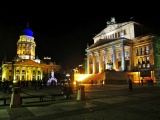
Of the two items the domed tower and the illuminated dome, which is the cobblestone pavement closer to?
the domed tower

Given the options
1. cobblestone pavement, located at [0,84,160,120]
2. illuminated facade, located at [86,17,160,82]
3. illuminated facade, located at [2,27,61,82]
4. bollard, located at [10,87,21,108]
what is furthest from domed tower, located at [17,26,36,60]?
bollard, located at [10,87,21,108]

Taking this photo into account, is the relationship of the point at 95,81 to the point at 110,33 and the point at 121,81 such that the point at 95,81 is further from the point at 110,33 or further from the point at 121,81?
the point at 110,33

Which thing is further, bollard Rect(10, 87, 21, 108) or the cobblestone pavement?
bollard Rect(10, 87, 21, 108)

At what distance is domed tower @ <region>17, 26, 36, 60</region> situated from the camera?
112 m

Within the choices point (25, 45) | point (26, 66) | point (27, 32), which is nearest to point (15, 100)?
point (26, 66)

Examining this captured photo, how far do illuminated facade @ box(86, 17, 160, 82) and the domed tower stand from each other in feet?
185

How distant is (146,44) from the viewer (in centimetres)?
5681

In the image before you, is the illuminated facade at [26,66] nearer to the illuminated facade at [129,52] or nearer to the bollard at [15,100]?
the illuminated facade at [129,52]

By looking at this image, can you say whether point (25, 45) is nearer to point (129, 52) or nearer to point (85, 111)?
point (129, 52)

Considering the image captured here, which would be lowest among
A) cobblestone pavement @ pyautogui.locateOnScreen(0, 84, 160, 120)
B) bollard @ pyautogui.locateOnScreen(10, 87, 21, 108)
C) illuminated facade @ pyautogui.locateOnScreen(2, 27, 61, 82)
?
cobblestone pavement @ pyautogui.locateOnScreen(0, 84, 160, 120)

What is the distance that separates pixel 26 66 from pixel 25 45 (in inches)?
615

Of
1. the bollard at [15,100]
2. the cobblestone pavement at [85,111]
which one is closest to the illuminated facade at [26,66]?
the bollard at [15,100]

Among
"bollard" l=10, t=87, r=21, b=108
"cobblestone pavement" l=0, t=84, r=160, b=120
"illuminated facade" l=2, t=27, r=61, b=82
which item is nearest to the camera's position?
"cobblestone pavement" l=0, t=84, r=160, b=120

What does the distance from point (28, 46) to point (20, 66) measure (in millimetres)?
16181
